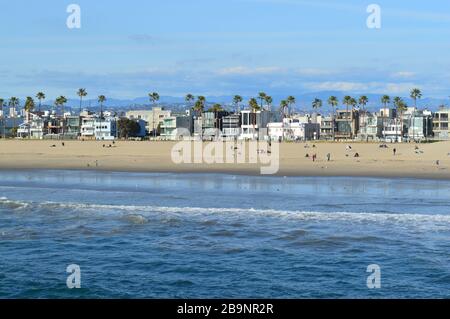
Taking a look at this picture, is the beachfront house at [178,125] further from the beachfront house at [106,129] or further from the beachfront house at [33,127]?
the beachfront house at [33,127]

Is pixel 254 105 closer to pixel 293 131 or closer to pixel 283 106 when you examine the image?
pixel 283 106

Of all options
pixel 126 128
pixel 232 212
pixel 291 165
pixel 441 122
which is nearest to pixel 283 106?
pixel 441 122

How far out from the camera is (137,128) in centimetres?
13288

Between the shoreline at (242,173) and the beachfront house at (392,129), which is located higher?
the beachfront house at (392,129)

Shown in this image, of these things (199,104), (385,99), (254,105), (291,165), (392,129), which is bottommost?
(291,165)

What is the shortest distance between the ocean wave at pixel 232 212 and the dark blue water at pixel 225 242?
0.04m

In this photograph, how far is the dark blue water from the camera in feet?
40.5

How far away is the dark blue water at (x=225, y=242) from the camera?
1234 centimetres

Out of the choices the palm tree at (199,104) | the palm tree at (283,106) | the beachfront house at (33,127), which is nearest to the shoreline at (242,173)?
the palm tree at (199,104)

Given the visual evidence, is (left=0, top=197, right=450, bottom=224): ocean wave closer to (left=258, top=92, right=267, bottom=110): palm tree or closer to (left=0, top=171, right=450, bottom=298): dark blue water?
(left=0, top=171, right=450, bottom=298): dark blue water

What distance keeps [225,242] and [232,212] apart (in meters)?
5.86

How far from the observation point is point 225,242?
17.0 metres

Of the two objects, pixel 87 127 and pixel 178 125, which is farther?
pixel 87 127

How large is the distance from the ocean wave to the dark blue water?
0.13 ft
